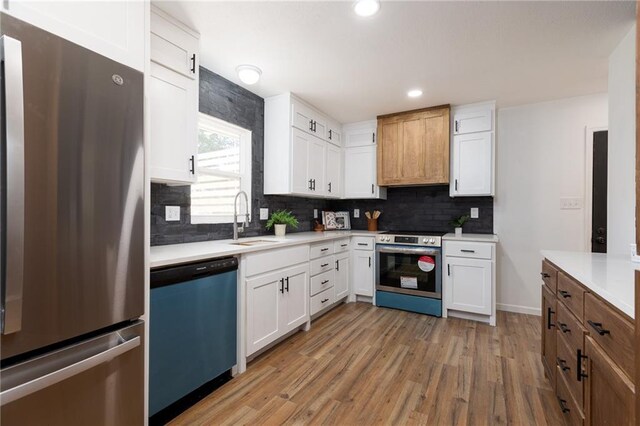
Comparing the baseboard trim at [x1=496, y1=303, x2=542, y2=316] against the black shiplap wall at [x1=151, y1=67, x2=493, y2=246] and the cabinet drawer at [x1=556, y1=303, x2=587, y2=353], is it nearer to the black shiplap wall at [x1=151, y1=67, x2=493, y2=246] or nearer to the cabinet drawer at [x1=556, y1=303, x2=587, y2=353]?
the black shiplap wall at [x1=151, y1=67, x2=493, y2=246]

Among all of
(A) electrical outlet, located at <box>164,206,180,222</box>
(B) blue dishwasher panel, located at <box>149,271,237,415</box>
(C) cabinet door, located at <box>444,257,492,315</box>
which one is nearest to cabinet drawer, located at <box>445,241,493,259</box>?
(C) cabinet door, located at <box>444,257,492,315</box>

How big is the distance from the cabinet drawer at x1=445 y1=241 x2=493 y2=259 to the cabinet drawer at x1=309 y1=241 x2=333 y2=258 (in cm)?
129

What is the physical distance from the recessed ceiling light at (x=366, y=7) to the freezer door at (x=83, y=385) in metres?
2.03

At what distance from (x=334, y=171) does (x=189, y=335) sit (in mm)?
2741

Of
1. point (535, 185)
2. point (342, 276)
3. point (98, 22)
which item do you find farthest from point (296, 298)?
point (535, 185)

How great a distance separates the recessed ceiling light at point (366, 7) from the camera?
1.67m

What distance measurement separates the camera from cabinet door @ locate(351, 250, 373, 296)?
144 inches

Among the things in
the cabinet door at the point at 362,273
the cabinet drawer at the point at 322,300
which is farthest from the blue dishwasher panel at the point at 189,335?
the cabinet door at the point at 362,273

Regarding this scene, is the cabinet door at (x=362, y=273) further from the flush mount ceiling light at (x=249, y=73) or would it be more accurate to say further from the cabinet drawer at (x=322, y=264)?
the flush mount ceiling light at (x=249, y=73)

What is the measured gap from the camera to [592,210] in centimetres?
307

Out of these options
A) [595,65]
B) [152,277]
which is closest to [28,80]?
[152,277]

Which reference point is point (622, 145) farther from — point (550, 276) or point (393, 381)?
point (393, 381)

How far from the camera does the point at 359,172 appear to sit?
13.2ft

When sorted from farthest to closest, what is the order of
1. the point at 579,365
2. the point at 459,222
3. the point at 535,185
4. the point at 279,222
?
the point at 459,222 < the point at 535,185 < the point at 279,222 < the point at 579,365
